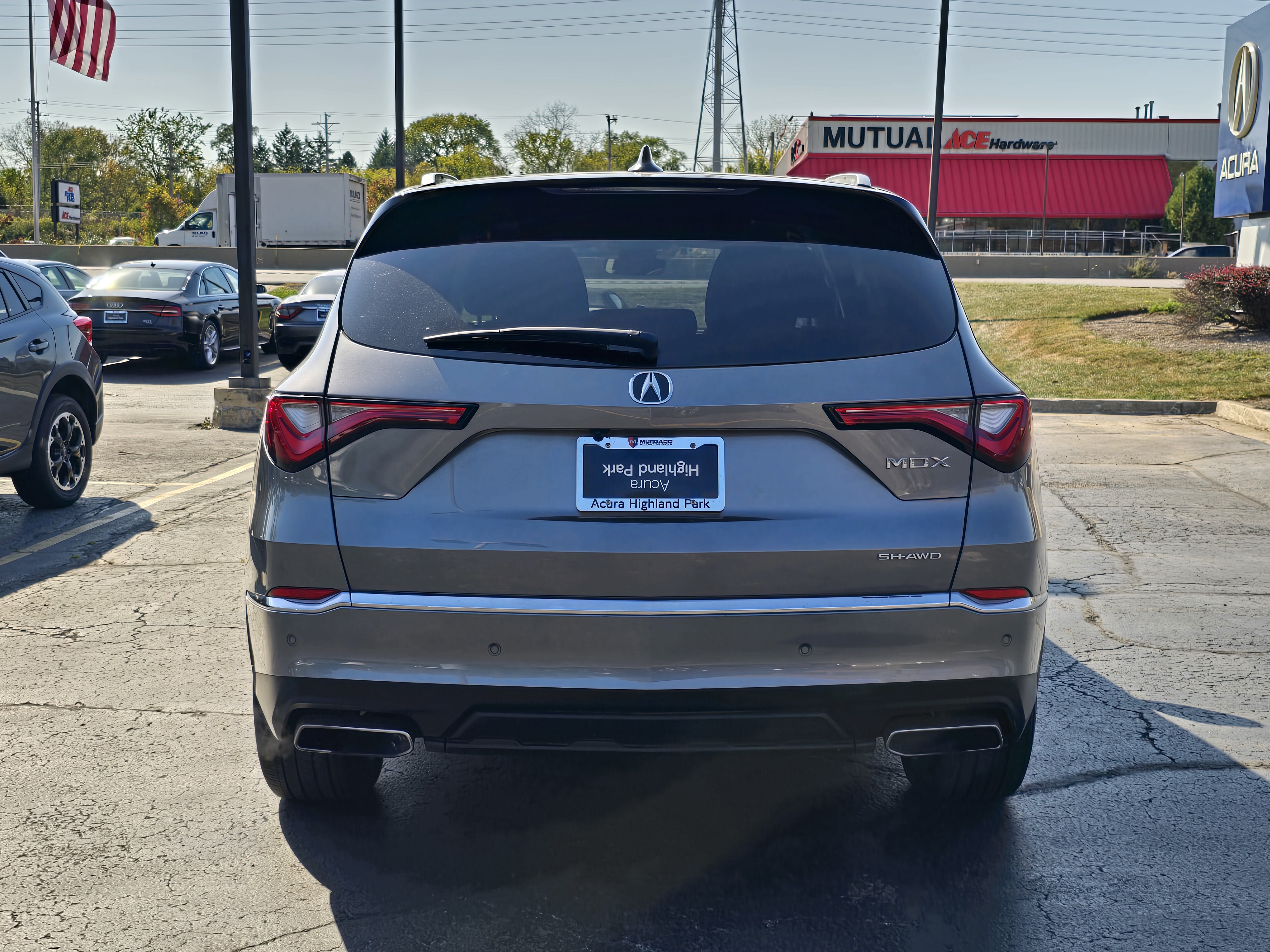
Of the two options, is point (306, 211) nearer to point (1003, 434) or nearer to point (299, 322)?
point (299, 322)

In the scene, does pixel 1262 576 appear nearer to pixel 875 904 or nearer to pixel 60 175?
pixel 875 904

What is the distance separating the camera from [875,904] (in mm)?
3080

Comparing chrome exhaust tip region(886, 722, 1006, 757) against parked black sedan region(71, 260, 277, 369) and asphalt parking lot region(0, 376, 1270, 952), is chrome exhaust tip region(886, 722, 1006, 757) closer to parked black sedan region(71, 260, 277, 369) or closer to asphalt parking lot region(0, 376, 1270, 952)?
asphalt parking lot region(0, 376, 1270, 952)

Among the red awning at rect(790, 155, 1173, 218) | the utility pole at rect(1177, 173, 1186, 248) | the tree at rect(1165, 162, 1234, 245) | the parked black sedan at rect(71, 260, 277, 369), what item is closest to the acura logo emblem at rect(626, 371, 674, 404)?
the parked black sedan at rect(71, 260, 277, 369)

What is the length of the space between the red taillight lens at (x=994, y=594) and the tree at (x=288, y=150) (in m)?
180

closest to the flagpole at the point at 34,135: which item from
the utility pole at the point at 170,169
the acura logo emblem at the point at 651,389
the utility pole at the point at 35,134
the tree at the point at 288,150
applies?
the utility pole at the point at 35,134

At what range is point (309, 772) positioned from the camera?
3461 mm

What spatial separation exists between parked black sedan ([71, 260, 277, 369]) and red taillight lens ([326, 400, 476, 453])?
1459 cm

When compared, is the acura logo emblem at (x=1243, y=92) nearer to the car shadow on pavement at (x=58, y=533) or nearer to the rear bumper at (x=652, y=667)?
the car shadow on pavement at (x=58, y=533)

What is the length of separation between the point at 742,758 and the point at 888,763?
0.49 m

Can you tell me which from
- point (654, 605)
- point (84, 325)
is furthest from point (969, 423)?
point (84, 325)

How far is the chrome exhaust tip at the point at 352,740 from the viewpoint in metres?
2.98

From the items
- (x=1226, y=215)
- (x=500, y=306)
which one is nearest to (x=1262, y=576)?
(x=500, y=306)

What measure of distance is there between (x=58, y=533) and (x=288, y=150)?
590 feet
